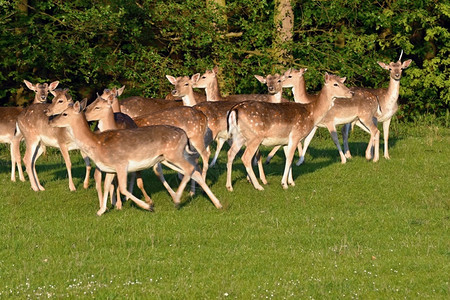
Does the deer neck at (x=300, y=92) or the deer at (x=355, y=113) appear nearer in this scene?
the deer at (x=355, y=113)

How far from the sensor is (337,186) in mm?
12492

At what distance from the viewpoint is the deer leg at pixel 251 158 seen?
12.4 meters

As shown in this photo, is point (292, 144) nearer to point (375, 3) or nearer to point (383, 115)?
point (383, 115)

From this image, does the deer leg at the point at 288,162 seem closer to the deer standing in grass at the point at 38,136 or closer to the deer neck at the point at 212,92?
the deer standing in grass at the point at 38,136

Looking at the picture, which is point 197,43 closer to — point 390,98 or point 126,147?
point 390,98

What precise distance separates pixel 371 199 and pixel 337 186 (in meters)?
1.14

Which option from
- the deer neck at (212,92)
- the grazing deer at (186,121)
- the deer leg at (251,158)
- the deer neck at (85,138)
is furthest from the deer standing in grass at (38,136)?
the deer neck at (212,92)

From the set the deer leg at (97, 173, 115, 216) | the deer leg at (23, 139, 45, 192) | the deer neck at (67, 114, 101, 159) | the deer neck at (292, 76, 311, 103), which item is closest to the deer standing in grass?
the deer leg at (23, 139, 45, 192)

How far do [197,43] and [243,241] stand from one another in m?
12.0

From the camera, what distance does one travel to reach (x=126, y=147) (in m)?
10.2

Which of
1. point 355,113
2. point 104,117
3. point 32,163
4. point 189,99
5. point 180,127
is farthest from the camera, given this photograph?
point 355,113

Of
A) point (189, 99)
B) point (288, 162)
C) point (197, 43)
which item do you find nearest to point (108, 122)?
point (288, 162)

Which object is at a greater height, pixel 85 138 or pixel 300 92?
pixel 85 138

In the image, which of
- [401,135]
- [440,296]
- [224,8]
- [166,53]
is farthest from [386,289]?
[166,53]
